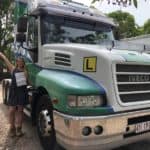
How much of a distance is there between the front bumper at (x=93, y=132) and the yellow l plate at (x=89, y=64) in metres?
0.80

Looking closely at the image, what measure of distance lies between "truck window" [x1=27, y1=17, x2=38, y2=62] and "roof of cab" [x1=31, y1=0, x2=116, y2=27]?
0.71 feet

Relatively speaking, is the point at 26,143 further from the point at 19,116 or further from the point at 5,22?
the point at 5,22

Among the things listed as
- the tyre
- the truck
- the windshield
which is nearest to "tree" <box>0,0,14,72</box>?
the windshield

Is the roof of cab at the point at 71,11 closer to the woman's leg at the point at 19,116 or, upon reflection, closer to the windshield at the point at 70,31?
the windshield at the point at 70,31

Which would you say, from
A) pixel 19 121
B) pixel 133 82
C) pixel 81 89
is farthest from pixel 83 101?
pixel 19 121

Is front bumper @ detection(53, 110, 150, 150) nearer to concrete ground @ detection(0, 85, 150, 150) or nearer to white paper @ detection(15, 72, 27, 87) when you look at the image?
concrete ground @ detection(0, 85, 150, 150)

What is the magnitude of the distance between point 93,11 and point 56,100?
3.10 m

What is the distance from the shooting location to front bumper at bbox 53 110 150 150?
14.6 ft

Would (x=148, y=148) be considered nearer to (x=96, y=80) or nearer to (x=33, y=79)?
(x=96, y=80)

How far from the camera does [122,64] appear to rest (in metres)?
4.88

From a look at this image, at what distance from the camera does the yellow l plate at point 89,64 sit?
4.97 metres

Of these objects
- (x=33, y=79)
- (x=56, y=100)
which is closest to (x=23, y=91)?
(x=33, y=79)

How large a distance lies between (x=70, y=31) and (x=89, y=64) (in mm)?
1529

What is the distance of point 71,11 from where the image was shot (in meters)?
6.70
